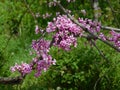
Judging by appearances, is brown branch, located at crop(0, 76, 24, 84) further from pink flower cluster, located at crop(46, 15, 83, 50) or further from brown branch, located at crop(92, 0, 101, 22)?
brown branch, located at crop(92, 0, 101, 22)

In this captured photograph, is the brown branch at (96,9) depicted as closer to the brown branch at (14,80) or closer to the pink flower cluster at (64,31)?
the pink flower cluster at (64,31)

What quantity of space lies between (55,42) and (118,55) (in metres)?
1.92

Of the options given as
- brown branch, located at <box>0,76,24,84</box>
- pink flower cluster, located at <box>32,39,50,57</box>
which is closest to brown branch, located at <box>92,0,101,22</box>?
pink flower cluster, located at <box>32,39,50,57</box>

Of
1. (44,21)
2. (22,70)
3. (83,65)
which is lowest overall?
(44,21)

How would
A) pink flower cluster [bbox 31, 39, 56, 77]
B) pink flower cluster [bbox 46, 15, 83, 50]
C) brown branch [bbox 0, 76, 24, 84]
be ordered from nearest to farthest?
pink flower cluster [bbox 46, 15, 83, 50]
pink flower cluster [bbox 31, 39, 56, 77]
brown branch [bbox 0, 76, 24, 84]

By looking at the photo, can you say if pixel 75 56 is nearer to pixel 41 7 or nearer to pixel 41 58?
pixel 41 58

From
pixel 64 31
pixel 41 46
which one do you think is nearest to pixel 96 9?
pixel 41 46

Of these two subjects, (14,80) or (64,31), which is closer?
(64,31)

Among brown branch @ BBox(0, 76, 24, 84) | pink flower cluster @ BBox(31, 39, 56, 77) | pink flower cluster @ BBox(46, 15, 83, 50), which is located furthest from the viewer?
brown branch @ BBox(0, 76, 24, 84)

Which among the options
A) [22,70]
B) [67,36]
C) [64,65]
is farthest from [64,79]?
[67,36]

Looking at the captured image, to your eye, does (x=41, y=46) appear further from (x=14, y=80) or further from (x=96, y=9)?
(x=96, y=9)

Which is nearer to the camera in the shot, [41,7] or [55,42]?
[55,42]

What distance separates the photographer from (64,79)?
202 inches

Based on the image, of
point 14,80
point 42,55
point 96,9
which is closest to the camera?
point 42,55
